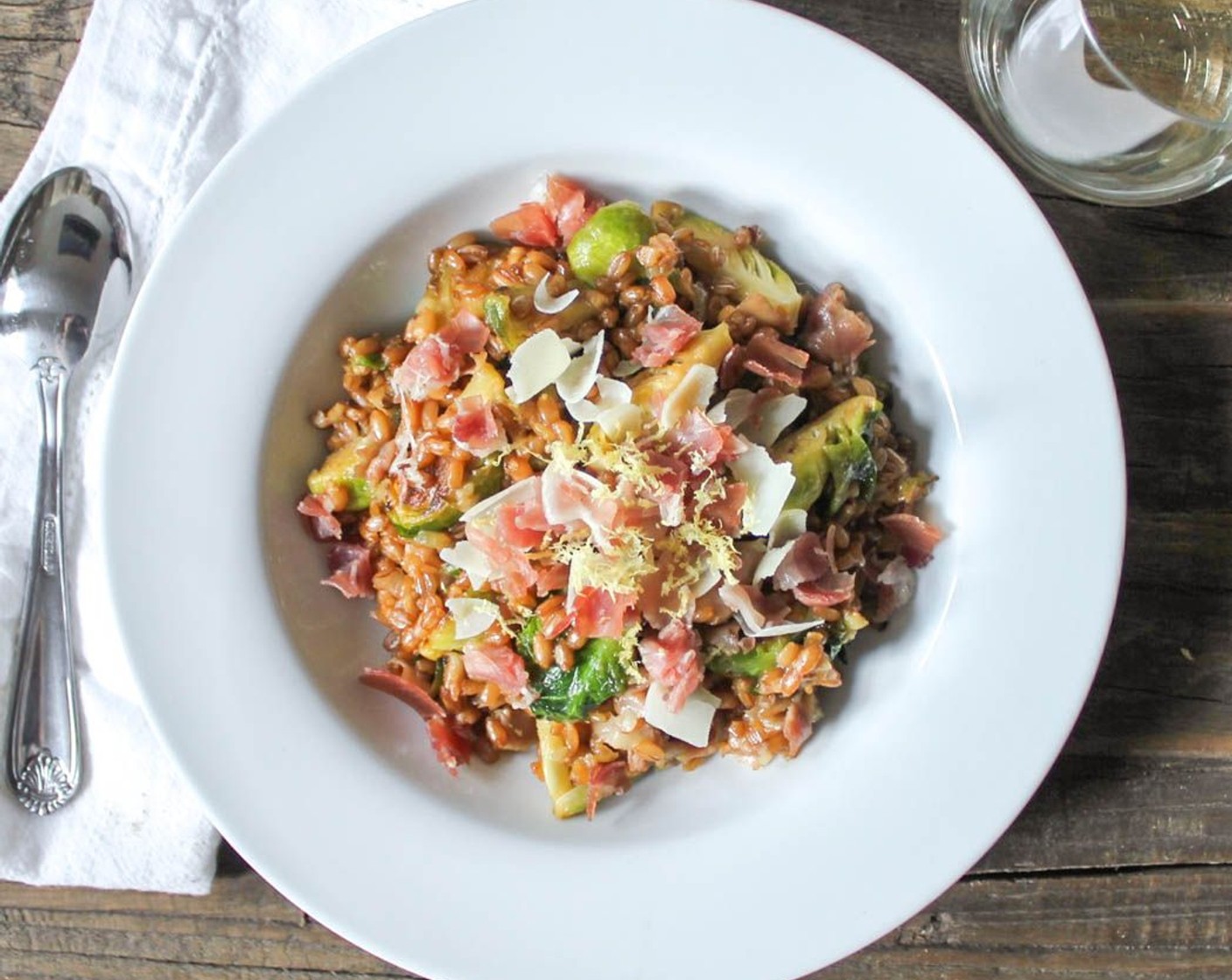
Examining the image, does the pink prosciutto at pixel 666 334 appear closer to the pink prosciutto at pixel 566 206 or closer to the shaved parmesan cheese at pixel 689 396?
the shaved parmesan cheese at pixel 689 396

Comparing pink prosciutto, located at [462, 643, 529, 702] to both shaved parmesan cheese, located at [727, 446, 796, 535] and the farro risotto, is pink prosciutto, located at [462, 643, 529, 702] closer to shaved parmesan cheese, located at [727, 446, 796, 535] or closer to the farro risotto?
the farro risotto

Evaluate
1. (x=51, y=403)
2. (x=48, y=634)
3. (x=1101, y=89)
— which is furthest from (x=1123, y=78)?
(x=48, y=634)

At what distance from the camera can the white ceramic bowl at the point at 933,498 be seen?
Result: 8.85 feet

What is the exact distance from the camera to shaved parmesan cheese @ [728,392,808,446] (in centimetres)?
272

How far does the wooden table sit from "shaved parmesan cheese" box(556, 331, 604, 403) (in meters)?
1.26

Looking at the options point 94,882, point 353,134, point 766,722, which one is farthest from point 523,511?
point 94,882

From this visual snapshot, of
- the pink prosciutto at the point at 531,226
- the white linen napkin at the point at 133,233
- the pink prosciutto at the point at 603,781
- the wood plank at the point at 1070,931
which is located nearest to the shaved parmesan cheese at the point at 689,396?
the pink prosciutto at the point at 531,226

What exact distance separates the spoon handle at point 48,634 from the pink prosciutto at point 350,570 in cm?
82

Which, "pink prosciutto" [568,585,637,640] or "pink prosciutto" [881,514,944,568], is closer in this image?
"pink prosciutto" [568,585,637,640]

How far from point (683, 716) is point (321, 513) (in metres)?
1.06

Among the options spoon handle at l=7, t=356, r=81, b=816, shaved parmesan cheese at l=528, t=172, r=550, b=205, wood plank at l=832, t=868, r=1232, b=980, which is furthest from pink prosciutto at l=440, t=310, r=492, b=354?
wood plank at l=832, t=868, r=1232, b=980

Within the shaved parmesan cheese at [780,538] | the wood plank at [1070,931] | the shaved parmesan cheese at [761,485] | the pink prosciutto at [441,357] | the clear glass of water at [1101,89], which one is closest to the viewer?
the shaved parmesan cheese at [761,485]

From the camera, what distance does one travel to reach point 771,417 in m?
2.74

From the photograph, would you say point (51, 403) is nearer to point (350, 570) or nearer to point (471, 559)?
point (350, 570)
